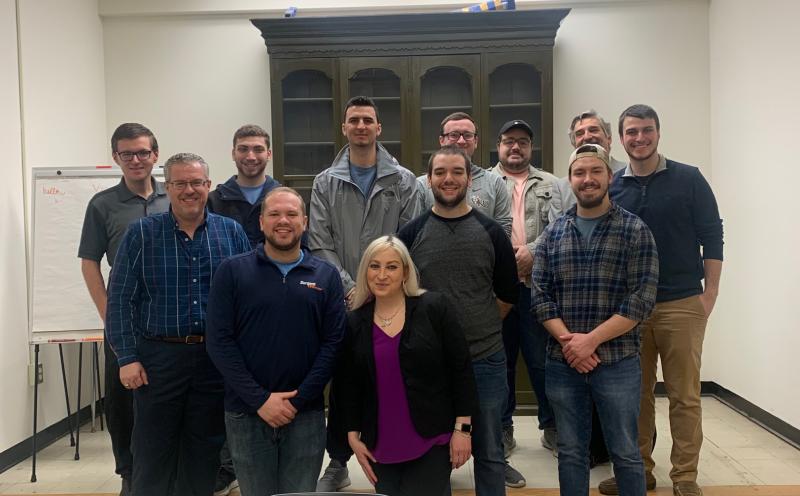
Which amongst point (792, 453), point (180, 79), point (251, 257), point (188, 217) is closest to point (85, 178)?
point (180, 79)

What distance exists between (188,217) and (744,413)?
3.92 metres

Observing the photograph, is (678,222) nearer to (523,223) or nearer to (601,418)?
(523,223)

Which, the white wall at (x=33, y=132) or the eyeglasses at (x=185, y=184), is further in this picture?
the white wall at (x=33, y=132)

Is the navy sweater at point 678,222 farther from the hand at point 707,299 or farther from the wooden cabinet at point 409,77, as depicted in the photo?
the wooden cabinet at point 409,77

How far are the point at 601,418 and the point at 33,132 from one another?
3751 mm

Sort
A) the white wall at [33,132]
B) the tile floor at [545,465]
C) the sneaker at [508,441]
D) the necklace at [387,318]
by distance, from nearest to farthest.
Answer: the necklace at [387,318] < the tile floor at [545,465] < the sneaker at [508,441] < the white wall at [33,132]

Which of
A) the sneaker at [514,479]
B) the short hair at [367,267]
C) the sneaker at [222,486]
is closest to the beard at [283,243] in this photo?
the short hair at [367,267]

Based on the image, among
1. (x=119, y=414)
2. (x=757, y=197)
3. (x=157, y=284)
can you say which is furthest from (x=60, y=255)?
(x=757, y=197)

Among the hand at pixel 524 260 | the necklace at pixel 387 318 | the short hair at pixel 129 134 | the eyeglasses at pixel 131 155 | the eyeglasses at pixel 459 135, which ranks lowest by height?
the necklace at pixel 387 318

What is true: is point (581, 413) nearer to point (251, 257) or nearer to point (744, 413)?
point (251, 257)

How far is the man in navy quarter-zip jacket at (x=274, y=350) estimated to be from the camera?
2.10m

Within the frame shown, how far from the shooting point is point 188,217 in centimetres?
233

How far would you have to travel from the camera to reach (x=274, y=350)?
211 centimetres

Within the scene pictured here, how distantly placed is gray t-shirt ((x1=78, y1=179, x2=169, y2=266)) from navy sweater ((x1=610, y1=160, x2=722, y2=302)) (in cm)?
220
